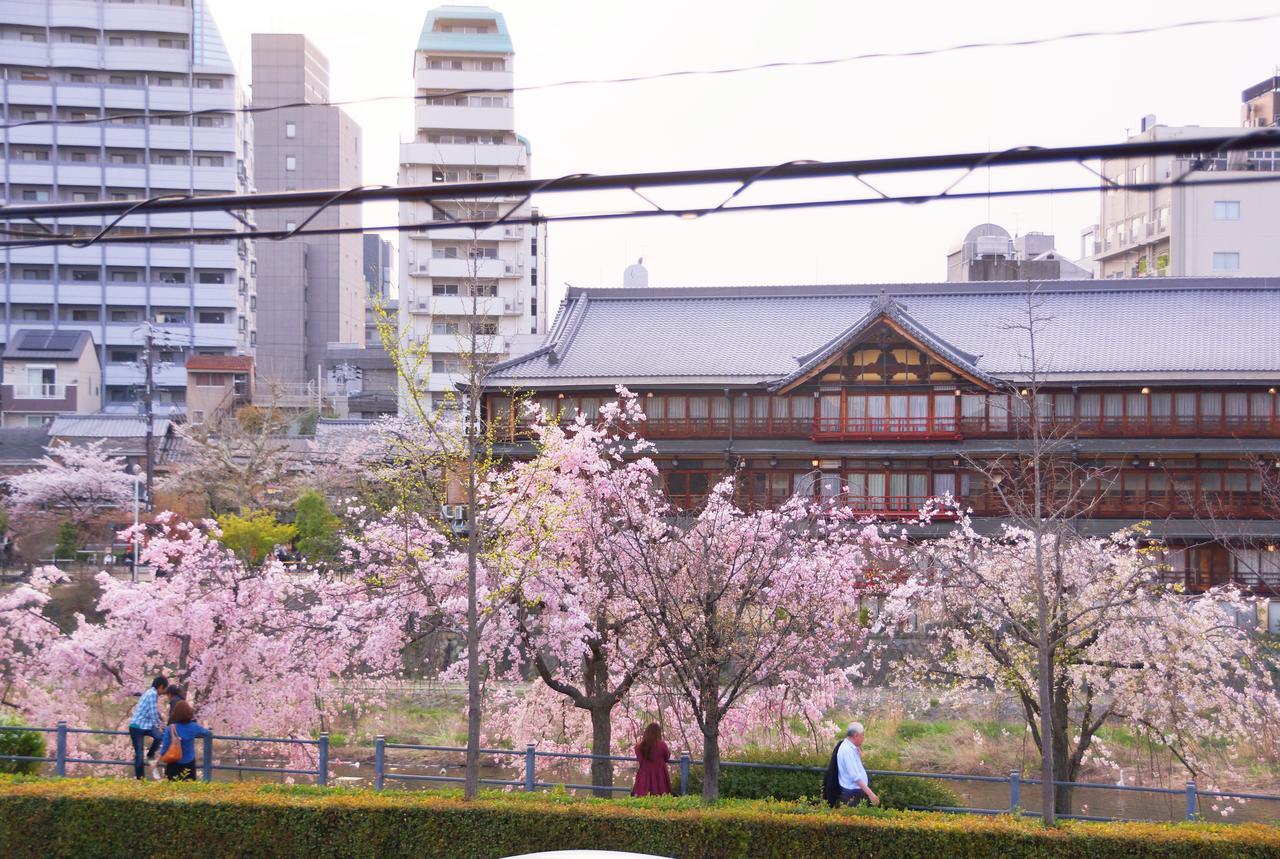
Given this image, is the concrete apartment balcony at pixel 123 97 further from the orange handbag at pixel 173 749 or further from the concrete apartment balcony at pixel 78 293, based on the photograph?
the orange handbag at pixel 173 749

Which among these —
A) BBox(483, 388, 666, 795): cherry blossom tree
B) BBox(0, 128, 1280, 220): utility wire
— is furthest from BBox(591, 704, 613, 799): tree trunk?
BBox(0, 128, 1280, 220): utility wire

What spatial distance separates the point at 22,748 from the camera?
15.1 m

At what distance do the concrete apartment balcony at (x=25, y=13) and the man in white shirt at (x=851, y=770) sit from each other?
212 feet

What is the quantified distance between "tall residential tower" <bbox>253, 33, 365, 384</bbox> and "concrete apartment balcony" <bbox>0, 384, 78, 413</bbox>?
22.8 meters

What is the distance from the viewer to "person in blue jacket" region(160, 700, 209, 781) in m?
13.6

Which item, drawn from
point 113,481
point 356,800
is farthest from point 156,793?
point 113,481

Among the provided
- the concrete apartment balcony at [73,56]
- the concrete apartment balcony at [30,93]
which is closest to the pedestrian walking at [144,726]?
the concrete apartment balcony at [30,93]

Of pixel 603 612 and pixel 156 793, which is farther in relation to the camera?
pixel 603 612

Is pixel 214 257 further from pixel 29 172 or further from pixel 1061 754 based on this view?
pixel 1061 754

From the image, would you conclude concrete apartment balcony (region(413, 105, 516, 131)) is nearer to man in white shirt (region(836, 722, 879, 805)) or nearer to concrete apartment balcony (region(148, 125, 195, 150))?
concrete apartment balcony (region(148, 125, 195, 150))

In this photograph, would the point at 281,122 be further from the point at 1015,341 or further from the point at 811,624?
the point at 811,624

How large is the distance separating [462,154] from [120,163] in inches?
871

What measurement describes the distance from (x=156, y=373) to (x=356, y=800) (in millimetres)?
53894

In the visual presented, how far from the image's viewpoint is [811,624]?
46.9ft
